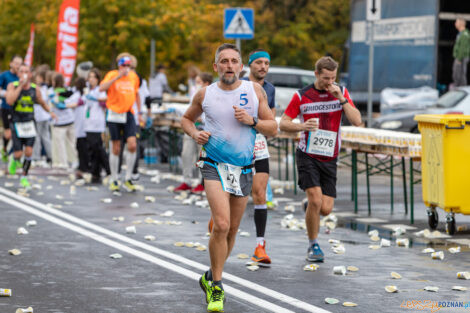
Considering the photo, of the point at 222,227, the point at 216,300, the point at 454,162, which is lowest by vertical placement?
the point at 216,300

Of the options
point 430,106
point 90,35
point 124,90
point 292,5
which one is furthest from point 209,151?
point 292,5

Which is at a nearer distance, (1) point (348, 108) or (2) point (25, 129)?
(1) point (348, 108)

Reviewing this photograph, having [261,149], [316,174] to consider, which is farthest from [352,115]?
[261,149]

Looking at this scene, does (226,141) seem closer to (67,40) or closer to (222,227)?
(222,227)

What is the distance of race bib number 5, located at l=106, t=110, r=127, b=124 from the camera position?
1622 centimetres

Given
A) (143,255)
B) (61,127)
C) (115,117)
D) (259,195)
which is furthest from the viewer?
(61,127)

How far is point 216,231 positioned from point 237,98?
1002mm

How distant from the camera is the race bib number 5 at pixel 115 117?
16216mm

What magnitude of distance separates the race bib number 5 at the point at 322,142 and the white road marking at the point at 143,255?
1.69 metres

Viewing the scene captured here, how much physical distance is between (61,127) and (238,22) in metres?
4.15

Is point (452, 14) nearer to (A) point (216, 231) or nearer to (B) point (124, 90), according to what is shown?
(B) point (124, 90)

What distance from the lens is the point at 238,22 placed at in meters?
19.4

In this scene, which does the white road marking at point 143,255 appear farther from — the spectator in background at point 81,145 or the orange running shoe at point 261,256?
the spectator in background at point 81,145

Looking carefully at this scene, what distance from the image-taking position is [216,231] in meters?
7.75
